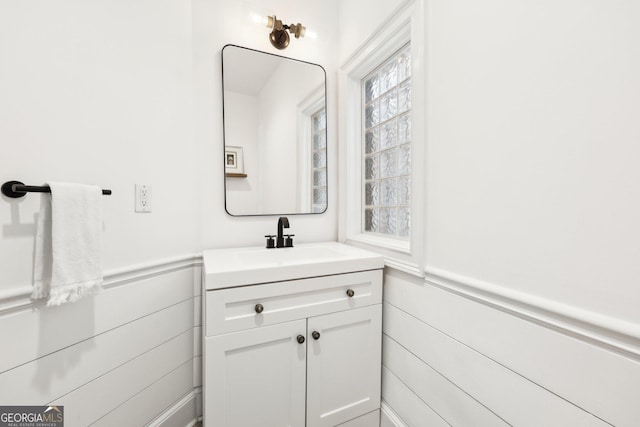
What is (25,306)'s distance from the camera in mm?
847

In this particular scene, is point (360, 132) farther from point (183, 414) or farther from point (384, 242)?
point (183, 414)

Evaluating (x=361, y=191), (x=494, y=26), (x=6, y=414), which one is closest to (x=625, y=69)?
(x=494, y=26)

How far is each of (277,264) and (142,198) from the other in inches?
26.8

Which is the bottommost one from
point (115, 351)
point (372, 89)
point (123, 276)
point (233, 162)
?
point (115, 351)

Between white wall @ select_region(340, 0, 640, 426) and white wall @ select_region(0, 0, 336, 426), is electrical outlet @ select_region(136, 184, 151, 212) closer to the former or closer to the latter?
white wall @ select_region(0, 0, 336, 426)

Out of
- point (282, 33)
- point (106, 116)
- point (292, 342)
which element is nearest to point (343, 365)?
point (292, 342)

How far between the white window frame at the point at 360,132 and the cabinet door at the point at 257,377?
0.59 meters

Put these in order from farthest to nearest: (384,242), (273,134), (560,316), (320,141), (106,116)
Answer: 1. (320,141)
2. (273,134)
3. (384,242)
4. (106,116)
5. (560,316)

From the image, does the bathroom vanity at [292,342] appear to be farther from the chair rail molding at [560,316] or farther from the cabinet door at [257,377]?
the chair rail molding at [560,316]

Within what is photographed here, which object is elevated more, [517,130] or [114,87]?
[114,87]

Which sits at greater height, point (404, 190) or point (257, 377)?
point (404, 190)

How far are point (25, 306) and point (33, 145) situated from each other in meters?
0.51

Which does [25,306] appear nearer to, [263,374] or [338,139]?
[263,374]

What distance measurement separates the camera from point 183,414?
1.39 meters
